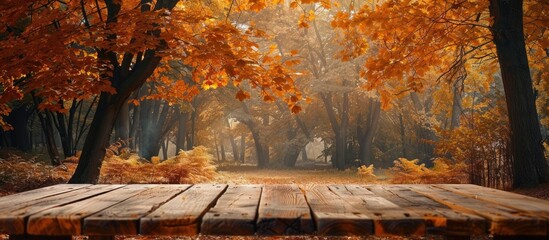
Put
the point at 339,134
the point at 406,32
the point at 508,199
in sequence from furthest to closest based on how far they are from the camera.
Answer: the point at 339,134, the point at 406,32, the point at 508,199

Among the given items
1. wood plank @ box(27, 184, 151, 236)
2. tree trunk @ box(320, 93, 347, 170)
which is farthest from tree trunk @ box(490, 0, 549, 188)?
tree trunk @ box(320, 93, 347, 170)

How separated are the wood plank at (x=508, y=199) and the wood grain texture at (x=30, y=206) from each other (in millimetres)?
2480

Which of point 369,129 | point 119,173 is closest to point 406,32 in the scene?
point 119,173

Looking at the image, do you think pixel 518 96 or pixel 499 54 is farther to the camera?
pixel 499 54

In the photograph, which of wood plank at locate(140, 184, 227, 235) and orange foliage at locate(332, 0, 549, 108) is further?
orange foliage at locate(332, 0, 549, 108)

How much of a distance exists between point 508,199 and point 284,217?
5.05 ft

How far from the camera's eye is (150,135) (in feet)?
83.6

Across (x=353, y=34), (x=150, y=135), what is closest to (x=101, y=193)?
(x=353, y=34)

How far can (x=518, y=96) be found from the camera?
9.16 m

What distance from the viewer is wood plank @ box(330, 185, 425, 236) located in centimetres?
222

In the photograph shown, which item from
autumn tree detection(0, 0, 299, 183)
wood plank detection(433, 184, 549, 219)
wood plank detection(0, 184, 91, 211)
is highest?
autumn tree detection(0, 0, 299, 183)

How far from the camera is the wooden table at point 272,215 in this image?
223 cm

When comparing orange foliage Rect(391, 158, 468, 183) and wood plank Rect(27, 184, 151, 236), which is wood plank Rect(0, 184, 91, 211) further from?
orange foliage Rect(391, 158, 468, 183)

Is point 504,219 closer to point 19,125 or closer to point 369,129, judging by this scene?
point 369,129
